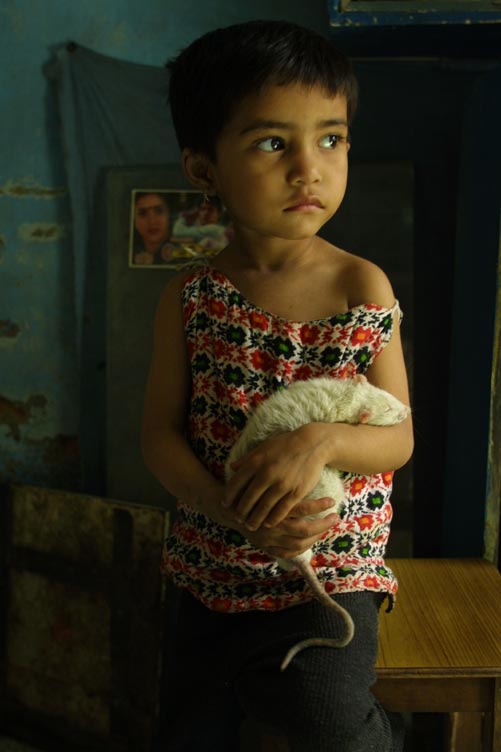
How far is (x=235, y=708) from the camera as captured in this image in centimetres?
122

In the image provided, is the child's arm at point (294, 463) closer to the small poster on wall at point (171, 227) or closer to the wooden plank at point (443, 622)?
the wooden plank at point (443, 622)

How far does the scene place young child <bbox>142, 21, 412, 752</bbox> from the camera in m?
0.93

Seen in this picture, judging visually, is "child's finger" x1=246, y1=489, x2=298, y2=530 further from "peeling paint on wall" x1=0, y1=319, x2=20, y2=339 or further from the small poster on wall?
"peeling paint on wall" x1=0, y1=319, x2=20, y2=339

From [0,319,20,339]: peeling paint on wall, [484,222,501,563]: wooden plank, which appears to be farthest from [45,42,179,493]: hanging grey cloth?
[484,222,501,563]: wooden plank

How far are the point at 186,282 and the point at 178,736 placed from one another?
2.56 ft

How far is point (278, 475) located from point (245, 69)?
606 mm

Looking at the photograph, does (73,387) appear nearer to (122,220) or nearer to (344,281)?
(122,220)

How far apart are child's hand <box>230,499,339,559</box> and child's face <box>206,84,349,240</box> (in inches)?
16.6

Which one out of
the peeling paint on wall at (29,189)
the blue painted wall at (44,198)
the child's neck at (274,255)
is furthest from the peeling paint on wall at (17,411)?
the child's neck at (274,255)

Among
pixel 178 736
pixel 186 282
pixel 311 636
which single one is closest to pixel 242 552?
pixel 311 636

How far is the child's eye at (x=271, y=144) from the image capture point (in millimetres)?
995

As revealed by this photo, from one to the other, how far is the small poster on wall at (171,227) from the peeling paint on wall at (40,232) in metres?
0.26

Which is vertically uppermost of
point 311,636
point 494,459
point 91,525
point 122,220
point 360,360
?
point 122,220

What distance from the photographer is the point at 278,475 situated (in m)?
0.89
